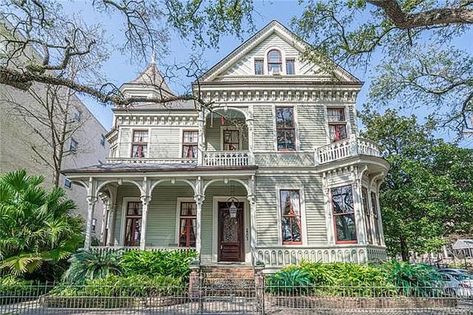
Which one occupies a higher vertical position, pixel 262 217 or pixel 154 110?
pixel 154 110

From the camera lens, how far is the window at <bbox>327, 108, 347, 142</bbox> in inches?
613

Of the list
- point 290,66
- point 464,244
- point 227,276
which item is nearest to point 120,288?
point 227,276

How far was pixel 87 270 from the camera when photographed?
1121 centimetres

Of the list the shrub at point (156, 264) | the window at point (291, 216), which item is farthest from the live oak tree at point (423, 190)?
the shrub at point (156, 264)

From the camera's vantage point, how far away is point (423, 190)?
18.7m

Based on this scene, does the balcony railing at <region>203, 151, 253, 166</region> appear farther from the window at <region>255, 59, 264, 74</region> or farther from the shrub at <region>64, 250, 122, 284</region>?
the shrub at <region>64, 250, 122, 284</region>

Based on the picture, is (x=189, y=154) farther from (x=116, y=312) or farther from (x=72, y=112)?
(x=72, y=112)

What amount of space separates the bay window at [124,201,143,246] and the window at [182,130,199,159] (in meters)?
3.58

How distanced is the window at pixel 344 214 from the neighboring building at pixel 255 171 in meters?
0.04

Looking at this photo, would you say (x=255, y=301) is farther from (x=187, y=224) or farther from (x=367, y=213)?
(x=187, y=224)

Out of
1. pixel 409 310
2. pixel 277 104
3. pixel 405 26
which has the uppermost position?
pixel 277 104

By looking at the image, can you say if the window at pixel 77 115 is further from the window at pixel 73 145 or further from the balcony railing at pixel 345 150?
the balcony railing at pixel 345 150

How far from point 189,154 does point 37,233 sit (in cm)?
811

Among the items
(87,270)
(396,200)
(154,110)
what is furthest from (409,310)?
(154,110)
